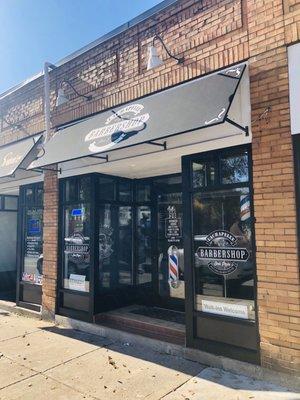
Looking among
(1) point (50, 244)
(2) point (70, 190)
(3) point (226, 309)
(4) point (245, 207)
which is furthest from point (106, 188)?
(3) point (226, 309)

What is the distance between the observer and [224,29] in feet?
16.6

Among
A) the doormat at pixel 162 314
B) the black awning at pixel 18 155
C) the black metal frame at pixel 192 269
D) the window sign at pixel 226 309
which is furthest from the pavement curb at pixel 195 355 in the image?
the black awning at pixel 18 155

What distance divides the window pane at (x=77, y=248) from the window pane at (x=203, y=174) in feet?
8.22

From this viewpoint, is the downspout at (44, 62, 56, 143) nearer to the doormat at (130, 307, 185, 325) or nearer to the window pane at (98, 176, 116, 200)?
the window pane at (98, 176, 116, 200)

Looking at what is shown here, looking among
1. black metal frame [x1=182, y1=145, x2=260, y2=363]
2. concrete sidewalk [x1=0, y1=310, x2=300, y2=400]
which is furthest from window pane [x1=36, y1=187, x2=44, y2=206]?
black metal frame [x1=182, y1=145, x2=260, y2=363]

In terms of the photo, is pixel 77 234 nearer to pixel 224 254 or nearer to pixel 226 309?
pixel 224 254

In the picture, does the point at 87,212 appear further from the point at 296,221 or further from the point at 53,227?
the point at 296,221

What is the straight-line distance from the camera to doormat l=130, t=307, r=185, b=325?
20.5 feet

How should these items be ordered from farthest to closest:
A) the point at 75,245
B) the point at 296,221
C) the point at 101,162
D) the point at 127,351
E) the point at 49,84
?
the point at 49,84, the point at 75,245, the point at 101,162, the point at 127,351, the point at 296,221

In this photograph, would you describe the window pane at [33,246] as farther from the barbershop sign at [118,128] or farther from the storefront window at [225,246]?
the storefront window at [225,246]

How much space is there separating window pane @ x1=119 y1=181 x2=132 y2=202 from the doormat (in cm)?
222

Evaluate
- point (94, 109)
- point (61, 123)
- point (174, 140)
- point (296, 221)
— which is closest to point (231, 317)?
point (296, 221)

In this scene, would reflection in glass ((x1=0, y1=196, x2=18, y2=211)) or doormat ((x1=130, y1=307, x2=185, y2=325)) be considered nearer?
doormat ((x1=130, y1=307, x2=185, y2=325))

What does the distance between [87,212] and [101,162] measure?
1045 millimetres
